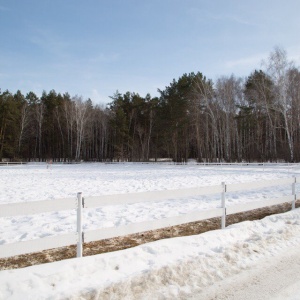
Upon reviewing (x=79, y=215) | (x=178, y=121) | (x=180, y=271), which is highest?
(x=178, y=121)

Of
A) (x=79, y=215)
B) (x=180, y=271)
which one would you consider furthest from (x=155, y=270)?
(x=79, y=215)

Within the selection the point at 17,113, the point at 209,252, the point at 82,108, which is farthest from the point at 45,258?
the point at 17,113

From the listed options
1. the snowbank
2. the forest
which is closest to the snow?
the snowbank

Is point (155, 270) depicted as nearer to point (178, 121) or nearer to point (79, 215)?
point (79, 215)

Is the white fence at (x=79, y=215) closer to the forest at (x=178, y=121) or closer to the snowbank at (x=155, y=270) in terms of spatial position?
the snowbank at (x=155, y=270)

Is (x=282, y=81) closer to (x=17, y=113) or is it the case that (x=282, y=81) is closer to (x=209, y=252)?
(x=209, y=252)

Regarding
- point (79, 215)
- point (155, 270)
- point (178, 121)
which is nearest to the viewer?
point (155, 270)

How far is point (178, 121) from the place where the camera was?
150 ft

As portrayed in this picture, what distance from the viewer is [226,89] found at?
39969mm

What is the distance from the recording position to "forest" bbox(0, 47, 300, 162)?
123ft

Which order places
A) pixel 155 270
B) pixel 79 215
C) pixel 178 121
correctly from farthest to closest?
pixel 178 121 < pixel 79 215 < pixel 155 270

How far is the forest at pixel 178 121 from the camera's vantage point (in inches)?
1474

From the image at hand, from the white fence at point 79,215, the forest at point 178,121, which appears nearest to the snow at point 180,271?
the white fence at point 79,215

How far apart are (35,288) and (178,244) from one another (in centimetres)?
273
